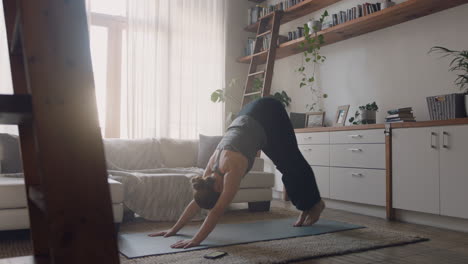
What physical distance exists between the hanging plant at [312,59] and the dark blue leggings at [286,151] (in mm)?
1815

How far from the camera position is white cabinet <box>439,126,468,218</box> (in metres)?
2.88

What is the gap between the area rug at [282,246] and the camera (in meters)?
2.11

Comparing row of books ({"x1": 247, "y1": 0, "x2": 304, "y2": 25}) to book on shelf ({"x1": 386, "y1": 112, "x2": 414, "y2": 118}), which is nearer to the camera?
book on shelf ({"x1": 386, "y1": 112, "x2": 414, "y2": 118})

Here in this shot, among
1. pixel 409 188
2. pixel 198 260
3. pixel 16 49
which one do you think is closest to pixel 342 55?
pixel 409 188

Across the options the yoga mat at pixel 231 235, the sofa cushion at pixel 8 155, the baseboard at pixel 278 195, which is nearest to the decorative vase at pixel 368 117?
the yoga mat at pixel 231 235

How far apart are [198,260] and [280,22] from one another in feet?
12.3

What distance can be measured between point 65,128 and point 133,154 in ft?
11.5

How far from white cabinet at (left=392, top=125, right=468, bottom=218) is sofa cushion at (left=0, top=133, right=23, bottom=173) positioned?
9.62 ft

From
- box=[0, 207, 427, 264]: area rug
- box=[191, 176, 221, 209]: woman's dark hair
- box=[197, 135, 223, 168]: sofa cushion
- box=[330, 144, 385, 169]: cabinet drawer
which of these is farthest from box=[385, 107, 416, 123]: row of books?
box=[191, 176, 221, 209]: woman's dark hair

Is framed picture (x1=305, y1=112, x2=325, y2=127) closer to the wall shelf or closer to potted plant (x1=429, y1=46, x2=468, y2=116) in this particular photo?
the wall shelf

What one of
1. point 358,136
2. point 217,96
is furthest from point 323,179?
point 217,96

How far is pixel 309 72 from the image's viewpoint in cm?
499

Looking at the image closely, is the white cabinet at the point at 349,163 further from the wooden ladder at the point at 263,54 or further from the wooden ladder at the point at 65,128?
the wooden ladder at the point at 65,128

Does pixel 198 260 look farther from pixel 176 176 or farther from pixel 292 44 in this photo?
pixel 292 44
